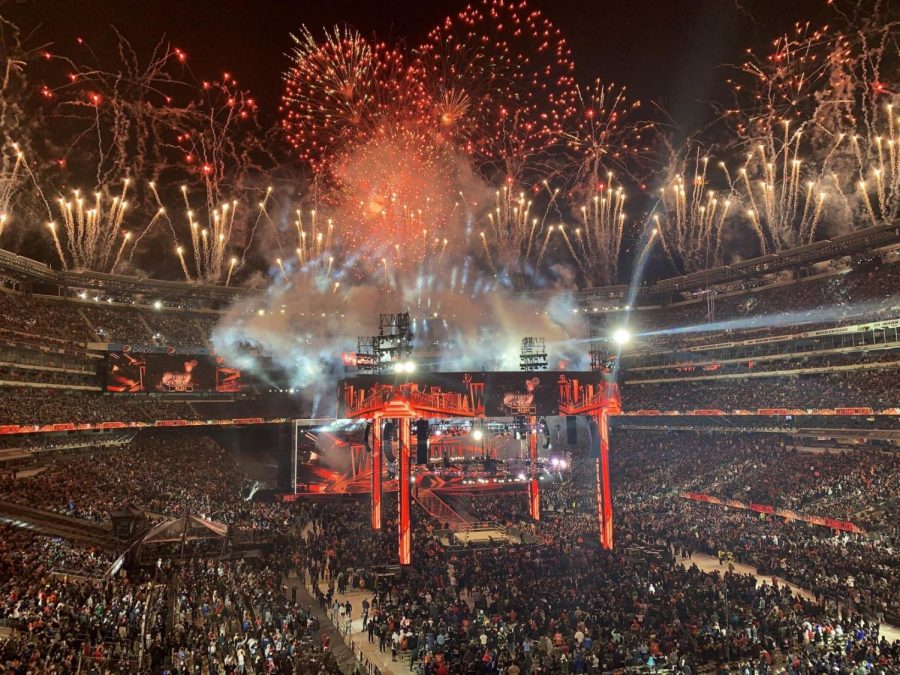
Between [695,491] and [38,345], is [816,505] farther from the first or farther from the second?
[38,345]

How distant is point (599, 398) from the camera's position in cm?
2683

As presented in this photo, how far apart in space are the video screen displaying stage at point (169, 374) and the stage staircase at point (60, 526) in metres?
17.7

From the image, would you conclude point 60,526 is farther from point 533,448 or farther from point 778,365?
point 778,365

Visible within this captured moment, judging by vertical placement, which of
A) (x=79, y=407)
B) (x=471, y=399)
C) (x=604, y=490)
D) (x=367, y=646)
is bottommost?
(x=367, y=646)

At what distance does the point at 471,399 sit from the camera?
84.2 ft

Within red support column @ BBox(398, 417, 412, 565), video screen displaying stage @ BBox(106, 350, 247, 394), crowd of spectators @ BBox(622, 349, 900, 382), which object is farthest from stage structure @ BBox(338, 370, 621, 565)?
video screen displaying stage @ BBox(106, 350, 247, 394)

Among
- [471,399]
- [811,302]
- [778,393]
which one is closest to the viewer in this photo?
[471,399]

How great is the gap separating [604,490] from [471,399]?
6.98 metres

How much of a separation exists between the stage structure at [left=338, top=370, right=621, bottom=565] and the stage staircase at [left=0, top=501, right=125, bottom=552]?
9.81 meters

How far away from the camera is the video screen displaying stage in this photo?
39125 millimetres

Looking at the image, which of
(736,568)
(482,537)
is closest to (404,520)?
(482,537)

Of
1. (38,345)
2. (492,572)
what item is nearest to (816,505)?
(492,572)

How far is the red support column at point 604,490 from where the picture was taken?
25.7 metres

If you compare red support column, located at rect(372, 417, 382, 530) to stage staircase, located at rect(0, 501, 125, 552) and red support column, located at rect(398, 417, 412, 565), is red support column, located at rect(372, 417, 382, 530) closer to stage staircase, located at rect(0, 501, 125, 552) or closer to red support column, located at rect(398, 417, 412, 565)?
red support column, located at rect(398, 417, 412, 565)
